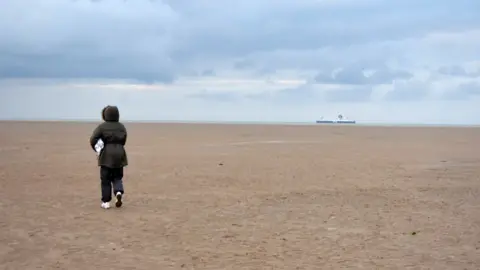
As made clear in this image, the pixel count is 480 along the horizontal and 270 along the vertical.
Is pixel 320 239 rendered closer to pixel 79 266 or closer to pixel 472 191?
pixel 79 266

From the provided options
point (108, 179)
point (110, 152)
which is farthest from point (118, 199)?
point (110, 152)

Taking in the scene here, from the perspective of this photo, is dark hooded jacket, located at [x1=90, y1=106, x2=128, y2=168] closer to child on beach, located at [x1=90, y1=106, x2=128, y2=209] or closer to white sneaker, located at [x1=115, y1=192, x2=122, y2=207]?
child on beach, located at [x1=90, y1=106, x2=128, y2=209]

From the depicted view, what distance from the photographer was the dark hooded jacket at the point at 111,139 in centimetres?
1215

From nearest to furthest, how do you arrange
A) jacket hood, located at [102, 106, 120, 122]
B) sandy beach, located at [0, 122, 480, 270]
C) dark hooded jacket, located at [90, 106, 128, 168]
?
sandy beach, located at [0, 122, 480, 270] < dark hooded jacket, located at [90, 106, 128, 168] < jacket hood, located at [102, 106, 120, 122]

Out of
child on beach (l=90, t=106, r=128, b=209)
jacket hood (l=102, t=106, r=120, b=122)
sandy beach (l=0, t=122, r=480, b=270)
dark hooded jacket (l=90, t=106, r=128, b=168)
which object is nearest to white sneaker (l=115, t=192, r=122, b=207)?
child on beach (l=90, t=106, r=128, b=209)

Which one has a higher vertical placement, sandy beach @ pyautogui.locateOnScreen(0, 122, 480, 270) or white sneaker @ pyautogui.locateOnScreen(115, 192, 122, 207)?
white sneaker @ pyautogui.locateOnScreen(115, 192, 122, 207)

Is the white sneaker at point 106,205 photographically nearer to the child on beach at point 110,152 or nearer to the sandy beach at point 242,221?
the child on beach at point 110,152

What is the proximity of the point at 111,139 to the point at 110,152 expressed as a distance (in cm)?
26

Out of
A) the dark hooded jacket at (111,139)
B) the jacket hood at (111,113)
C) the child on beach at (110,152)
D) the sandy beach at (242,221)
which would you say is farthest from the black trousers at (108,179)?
the jacket hood at (111,113)

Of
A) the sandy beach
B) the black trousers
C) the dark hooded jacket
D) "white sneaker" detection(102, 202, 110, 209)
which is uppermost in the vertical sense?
the dark hooded jacket

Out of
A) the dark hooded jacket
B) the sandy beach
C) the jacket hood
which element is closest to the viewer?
the sandy beach

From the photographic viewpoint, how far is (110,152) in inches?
478

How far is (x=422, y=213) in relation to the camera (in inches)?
480

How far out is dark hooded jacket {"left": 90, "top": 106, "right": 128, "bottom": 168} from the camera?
12.1m
